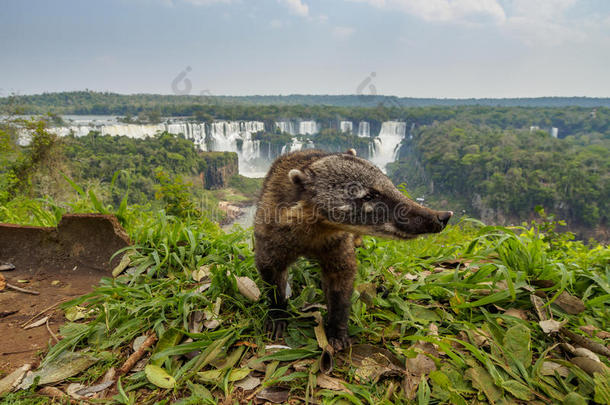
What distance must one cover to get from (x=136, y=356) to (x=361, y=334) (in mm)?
1996

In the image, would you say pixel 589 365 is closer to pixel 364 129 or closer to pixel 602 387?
pixel 602 387

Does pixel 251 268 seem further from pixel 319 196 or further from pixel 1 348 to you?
pixel 1 348

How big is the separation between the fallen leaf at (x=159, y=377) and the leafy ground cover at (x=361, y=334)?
1 centimetres

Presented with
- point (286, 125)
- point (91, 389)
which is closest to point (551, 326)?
point (91, 389)

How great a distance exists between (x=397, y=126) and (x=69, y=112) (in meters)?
50.8

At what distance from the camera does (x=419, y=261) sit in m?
3.95

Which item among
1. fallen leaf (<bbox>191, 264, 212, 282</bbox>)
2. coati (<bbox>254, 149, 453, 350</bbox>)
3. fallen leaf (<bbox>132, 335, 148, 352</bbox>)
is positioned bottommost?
fallen leaf (<bbox>132, 335, 148, 352</bbox>)

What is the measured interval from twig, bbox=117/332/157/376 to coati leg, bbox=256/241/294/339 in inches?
40.4

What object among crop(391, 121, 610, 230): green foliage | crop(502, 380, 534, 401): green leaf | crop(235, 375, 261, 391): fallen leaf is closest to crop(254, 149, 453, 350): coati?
crop(235, 375, 261, 391): fallen leaf

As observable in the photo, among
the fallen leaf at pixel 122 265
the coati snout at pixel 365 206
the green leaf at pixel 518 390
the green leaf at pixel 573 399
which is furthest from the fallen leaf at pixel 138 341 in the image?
the green leaf at pixel 573 399

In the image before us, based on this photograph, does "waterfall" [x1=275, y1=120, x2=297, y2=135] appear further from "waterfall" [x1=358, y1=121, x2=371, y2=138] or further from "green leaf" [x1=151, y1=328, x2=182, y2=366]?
"green leaf" [x1=151, y1=328, x2=182, y2=366]

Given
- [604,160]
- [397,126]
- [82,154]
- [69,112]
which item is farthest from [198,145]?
[604,160]

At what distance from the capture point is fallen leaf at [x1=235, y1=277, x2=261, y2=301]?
3277 millimetres

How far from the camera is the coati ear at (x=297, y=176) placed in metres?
2.82
